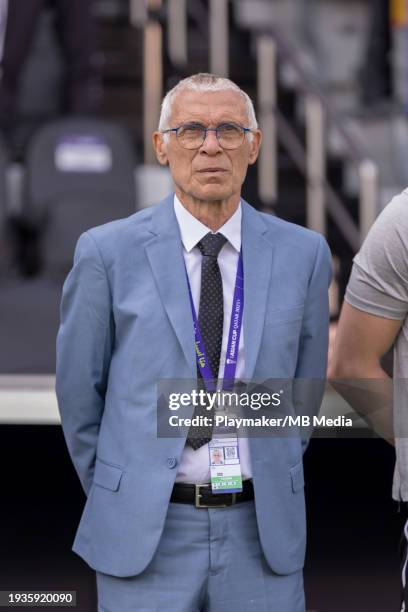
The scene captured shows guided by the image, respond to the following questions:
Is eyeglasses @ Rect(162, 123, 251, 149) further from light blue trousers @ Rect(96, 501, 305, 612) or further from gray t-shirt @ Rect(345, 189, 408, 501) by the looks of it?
light blue trousers @ Rect(96, 501, 305, 612)

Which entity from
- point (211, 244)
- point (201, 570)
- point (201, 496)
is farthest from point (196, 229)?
point (201, 570)

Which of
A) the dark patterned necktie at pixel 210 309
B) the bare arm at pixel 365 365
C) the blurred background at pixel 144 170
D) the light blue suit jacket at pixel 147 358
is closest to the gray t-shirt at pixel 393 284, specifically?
the bare arm at pixel 365 365

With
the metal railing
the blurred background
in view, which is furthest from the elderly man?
the metal railing

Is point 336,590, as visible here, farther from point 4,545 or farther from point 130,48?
point 130,48

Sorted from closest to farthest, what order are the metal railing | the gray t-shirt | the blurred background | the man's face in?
the gray t-shirt → the man's face → the blurred background → the metal railing

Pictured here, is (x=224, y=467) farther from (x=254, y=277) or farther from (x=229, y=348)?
(x=254, y=277)

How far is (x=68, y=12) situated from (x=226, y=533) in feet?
12.2

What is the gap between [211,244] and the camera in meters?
2.30

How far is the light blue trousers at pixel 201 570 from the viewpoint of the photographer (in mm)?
2221

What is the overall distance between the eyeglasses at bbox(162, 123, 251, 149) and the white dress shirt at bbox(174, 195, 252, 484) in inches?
5.7

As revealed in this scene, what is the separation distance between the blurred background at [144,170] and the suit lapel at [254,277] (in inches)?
35.8

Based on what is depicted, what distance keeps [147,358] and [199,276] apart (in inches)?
7.9

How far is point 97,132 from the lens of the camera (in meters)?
5.43

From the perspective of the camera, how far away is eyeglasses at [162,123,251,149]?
7.39 feet
